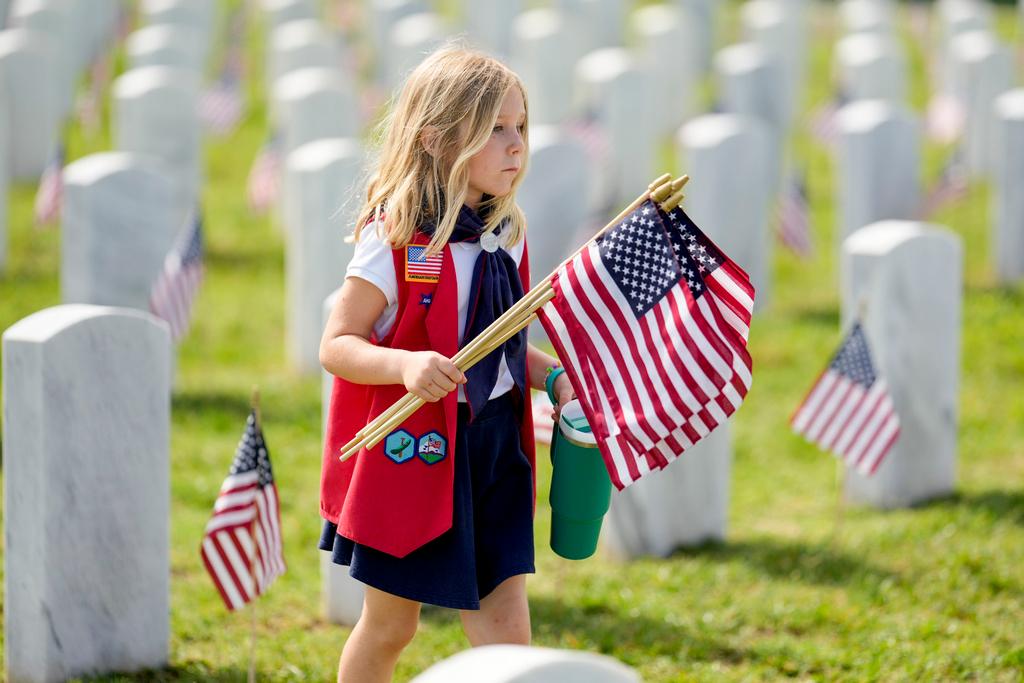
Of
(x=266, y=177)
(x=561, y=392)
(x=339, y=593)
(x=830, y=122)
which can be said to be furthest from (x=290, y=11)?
(x=561, y=392)

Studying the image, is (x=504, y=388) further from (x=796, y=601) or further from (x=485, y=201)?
(x=796, y=601)

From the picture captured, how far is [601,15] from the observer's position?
1424cm

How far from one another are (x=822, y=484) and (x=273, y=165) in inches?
187

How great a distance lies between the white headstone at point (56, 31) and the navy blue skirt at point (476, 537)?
902cm

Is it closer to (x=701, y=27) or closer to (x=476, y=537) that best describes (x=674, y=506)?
(x=476, y=537)

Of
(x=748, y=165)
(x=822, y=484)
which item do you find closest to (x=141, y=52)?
(x=748, y=165)

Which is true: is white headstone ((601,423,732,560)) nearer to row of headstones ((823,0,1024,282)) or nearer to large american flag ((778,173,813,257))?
row of headstones ((823,0,1024,282))

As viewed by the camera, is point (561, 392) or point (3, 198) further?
point (3, 198)

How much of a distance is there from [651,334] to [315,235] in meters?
3.82

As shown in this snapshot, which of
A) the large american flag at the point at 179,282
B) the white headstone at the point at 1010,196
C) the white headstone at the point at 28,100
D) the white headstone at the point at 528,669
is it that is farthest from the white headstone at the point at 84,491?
the white headstone at the point at 28,100

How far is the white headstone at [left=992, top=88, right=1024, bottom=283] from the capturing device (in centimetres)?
782

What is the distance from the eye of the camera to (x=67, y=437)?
3.51 m

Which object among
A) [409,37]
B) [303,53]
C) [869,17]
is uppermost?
[869,17]

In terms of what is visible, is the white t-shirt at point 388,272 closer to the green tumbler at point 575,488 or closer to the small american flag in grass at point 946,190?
the green tumbler at point 575,488
